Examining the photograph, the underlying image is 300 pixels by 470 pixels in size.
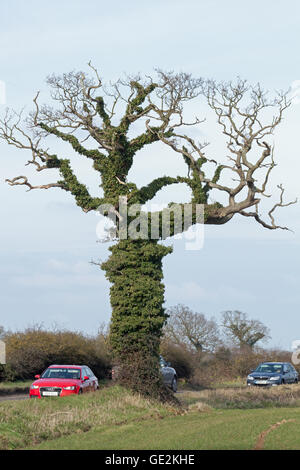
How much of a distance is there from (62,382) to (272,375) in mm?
18366

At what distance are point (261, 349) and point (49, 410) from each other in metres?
44.2

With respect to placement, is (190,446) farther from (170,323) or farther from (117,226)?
(170,323)

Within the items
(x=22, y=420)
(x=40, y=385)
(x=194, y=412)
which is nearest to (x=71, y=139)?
(x=40, y=385)

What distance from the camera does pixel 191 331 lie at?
63094 millimetres

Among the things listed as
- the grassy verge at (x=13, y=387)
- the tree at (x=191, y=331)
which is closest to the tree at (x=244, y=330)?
the tree at (x=191, y=331)

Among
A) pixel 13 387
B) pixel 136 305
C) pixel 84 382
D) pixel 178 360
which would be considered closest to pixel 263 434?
pixel 136 305

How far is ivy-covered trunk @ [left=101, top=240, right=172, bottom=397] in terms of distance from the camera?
26.8 metres

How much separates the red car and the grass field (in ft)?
4.97

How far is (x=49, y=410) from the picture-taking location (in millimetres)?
20141

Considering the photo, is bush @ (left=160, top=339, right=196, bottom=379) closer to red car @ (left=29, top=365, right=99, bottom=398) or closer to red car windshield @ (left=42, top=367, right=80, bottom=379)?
red car @ (left=29, top=365, right=99, bottom=398)

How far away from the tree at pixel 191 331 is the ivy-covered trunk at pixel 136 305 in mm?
34869

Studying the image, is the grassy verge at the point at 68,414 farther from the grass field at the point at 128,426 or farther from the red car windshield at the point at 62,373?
the red car windshield at the point at 62,373

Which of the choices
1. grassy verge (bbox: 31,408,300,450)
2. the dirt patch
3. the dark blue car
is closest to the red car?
grassy verge (bbox: 31,408,300,450)
